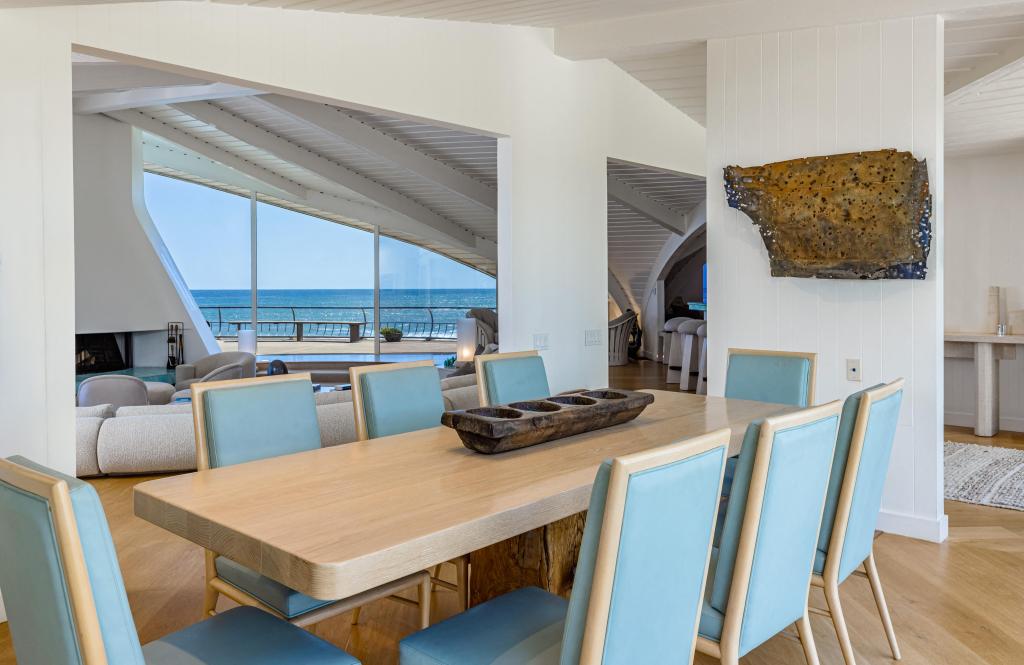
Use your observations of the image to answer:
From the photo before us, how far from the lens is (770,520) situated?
6.06ft

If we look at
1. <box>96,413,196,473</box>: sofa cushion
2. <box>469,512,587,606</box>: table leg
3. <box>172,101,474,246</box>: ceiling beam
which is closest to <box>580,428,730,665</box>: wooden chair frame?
<box>469,512,587,606</box>: table leg

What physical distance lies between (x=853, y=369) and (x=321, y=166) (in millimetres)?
7656

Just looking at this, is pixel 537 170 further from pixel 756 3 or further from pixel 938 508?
pixel 938 508

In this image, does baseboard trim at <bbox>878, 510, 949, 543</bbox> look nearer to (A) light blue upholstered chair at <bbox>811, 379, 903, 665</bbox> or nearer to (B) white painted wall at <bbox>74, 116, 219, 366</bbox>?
(A) light blue upholstered chair at <bbox>811, 379, 903, 665</bbox>

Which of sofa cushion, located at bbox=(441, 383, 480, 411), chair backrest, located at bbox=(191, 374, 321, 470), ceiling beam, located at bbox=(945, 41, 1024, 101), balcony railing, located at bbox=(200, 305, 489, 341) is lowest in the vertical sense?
sofa cushion, located at bbox=(441, 383, 480, 411)

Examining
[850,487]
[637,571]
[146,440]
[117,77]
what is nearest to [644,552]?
[637,571]

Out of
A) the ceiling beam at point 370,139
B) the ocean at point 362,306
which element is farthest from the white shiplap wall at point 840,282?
the ocean at point 362,306

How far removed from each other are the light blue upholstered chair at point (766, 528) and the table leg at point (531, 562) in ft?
1.73

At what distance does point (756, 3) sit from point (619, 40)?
34.6 inches

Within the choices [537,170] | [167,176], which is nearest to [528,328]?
[537,170]

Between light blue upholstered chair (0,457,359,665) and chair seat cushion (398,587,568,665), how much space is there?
2.16 ft

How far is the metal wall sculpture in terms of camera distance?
151 inches

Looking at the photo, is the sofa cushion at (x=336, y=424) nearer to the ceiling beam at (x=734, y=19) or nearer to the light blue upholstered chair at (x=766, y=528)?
the ceiling beam at (x=734, y=19)

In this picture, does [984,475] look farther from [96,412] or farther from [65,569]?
[96,412]
